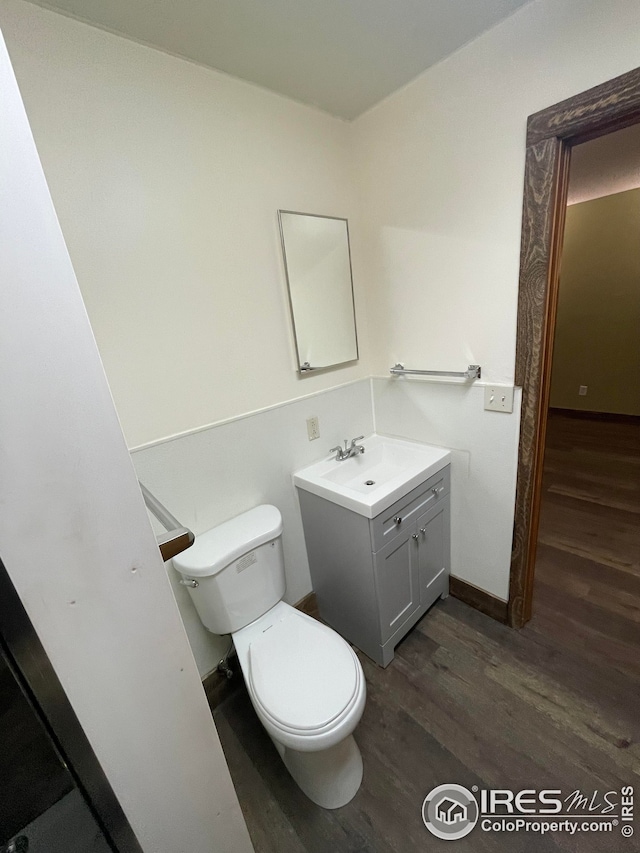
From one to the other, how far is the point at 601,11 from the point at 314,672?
2.13 meters

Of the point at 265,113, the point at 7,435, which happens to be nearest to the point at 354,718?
the point at 7,435

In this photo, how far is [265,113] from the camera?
1365mm

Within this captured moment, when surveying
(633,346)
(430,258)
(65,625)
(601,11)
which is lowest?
(633,346)

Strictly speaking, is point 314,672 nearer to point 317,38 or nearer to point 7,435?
Result: point 7,435

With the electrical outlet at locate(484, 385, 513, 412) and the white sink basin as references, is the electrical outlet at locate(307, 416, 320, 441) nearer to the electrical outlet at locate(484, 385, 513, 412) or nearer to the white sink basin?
the white sink basin

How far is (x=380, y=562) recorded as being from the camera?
4.62 feet

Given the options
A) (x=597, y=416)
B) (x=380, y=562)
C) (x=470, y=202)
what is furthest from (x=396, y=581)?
(x=597, y=416)

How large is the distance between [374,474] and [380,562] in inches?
19.1

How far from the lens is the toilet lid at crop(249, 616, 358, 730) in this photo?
1042 millimetres

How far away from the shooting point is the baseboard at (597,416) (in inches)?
149

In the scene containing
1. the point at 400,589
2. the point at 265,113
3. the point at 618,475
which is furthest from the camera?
the point at 618,475

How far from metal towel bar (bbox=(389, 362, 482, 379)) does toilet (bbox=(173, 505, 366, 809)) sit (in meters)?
0.91

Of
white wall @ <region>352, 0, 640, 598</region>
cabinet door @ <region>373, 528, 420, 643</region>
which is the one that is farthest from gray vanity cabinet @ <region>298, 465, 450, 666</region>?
white wall @ <region>352, 0, 640, 598</region>

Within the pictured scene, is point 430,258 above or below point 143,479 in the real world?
above
